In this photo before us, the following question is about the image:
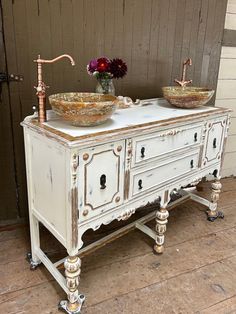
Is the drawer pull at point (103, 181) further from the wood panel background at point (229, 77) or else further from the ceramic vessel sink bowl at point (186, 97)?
the wood panel background at point (229, 77)

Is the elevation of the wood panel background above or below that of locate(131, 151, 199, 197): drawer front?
above

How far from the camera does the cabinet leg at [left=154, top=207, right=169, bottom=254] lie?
1.84 metres

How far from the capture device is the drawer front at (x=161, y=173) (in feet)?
5.14

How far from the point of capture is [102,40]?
6.42 ft

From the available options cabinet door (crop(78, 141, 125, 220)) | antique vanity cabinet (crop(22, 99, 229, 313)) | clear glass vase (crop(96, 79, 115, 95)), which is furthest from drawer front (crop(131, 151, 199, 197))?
clear glass vase (crop(96, 79, 115, 95))

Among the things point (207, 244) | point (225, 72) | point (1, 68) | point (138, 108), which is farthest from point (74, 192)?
point (225, 72)

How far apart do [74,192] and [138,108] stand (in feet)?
2.61

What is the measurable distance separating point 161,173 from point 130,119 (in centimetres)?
35

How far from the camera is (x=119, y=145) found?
4.58 feet

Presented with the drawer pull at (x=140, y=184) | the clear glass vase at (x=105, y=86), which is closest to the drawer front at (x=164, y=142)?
the drawer pull at (x=140, y=184)

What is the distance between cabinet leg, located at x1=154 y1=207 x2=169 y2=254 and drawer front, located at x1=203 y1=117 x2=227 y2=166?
0.44 m

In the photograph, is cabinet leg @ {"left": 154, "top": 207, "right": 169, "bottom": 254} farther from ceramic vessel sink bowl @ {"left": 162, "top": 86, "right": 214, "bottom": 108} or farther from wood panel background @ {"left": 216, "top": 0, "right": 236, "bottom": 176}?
wood panel background @ {"left": 216, "top": 0, "right": 236, "bottom": 176}

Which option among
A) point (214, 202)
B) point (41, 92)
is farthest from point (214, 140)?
point (41, 92)

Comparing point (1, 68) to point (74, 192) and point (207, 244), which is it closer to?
point (74, 192)
